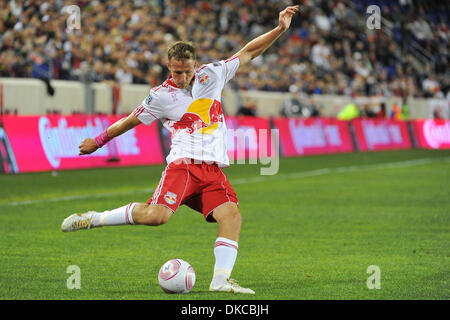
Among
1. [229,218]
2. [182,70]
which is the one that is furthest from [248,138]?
[182,70]

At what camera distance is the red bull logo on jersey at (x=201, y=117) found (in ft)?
24.0

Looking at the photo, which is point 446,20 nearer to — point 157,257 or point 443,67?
point 443,67

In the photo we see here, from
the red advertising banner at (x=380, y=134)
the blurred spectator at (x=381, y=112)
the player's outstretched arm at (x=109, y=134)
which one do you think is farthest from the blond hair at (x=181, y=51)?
the blurred spectator at (x=381, y=112)

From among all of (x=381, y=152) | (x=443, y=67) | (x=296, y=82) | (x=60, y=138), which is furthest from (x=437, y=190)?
(x=443, y=67)

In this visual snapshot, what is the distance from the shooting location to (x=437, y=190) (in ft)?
56.7

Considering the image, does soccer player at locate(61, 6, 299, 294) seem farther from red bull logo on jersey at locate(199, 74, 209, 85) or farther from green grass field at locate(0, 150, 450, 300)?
green grass field at locate(0, 150, 450, 300)

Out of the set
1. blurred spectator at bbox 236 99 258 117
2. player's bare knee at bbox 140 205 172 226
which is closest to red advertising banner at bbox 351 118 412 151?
blurred spectator at bbox 236 99 258 117

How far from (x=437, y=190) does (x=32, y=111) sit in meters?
10.7

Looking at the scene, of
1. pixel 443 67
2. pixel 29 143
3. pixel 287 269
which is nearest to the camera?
pixel 287 269

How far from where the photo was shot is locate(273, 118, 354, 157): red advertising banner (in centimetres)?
2809

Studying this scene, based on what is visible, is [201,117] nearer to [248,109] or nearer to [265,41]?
[265,41]

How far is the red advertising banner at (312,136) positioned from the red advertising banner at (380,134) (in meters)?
0.74

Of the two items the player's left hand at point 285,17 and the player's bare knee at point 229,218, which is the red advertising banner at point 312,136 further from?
the player's bare knee at point 229,218

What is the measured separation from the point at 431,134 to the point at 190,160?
30.4 m
